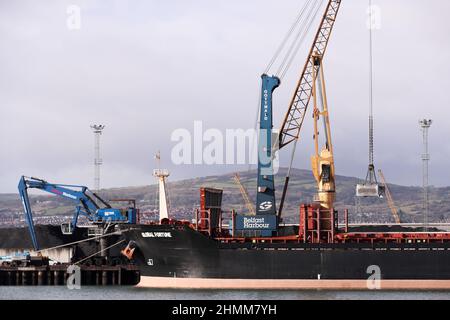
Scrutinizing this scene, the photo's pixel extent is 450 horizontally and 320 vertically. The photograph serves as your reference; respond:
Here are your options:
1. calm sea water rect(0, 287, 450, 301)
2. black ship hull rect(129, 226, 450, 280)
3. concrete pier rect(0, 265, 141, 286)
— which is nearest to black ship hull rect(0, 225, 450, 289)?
black ship hull rect(129, 226, 450, 280)

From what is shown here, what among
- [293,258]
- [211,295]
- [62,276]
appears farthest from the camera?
[62,276]

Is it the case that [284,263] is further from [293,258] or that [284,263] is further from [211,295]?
[211,295]

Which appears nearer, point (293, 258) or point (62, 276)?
point (293, 258)

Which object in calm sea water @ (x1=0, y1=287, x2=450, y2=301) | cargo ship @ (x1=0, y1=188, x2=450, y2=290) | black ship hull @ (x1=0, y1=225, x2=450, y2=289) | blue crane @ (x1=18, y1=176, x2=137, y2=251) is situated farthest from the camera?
blue crane @ (x1=18, y1=176, x2=137, y2=251)

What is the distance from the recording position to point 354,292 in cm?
5625

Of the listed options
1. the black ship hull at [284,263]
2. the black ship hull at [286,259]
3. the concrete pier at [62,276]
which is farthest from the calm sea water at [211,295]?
the concrete pier at [62,276]

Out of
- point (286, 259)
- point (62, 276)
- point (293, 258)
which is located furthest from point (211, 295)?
point (62, 276)

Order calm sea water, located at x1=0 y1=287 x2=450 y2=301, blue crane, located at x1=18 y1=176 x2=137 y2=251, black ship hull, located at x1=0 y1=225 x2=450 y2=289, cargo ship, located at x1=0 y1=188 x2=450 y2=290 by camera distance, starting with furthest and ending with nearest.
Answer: blue crane, located at x1=18 y1=176 x2=137 y2=251
cargo ship, located at x1=0 y1=188 x2=450 y2=290
black ship hull, located at x1=0 y1=225 x2=450 y2=289
calm sea water, located at x1=0 y1=287 x2=450 y2=301

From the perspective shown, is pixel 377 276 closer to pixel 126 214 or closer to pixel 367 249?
pixel 367 249

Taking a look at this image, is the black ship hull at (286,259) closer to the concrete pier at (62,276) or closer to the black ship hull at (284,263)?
the black ship hull at (284,263)

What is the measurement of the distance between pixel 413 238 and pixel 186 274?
15372mm

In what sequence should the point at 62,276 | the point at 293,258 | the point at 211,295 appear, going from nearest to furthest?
the point at 211,295 → the point at 293,258 → the point at 62,276

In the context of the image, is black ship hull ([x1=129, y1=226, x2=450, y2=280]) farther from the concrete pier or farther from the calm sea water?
the concrete pier
